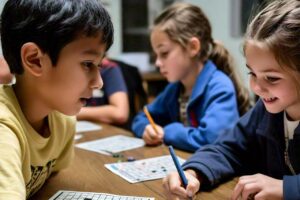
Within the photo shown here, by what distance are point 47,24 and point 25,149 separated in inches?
10.3

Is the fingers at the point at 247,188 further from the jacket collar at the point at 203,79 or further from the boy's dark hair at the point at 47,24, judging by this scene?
the jacket collar at the point at 203,79

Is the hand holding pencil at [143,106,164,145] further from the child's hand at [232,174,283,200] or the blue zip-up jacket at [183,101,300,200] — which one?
the child's hand at [232,174,283,200]

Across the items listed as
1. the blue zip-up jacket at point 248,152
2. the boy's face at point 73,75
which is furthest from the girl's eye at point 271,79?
the boy's face at point 73,75

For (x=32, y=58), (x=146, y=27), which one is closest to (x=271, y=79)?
(x=32, y=58)

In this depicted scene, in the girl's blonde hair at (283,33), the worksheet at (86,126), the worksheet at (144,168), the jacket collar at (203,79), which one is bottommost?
the worksheet at (86,126)

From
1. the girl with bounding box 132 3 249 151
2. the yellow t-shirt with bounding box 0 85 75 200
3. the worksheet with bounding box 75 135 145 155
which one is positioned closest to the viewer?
the yellow t-shirt with bounding box 0 85 75 200

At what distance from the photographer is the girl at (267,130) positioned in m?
0.80

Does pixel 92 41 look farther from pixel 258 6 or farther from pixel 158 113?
pixel 158 113

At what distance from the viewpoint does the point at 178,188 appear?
816 mm

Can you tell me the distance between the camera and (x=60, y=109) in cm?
89

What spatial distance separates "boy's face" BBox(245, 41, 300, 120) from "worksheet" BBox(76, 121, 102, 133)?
3.12 ft

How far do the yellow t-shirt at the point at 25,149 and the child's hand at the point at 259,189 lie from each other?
43cm

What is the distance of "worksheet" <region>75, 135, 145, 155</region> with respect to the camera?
1281 mm

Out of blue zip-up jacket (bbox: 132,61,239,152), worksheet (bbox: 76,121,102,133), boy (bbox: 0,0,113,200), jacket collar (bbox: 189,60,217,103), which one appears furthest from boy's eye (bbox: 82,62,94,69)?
worksheet (bbox: 76,121,102,133)
